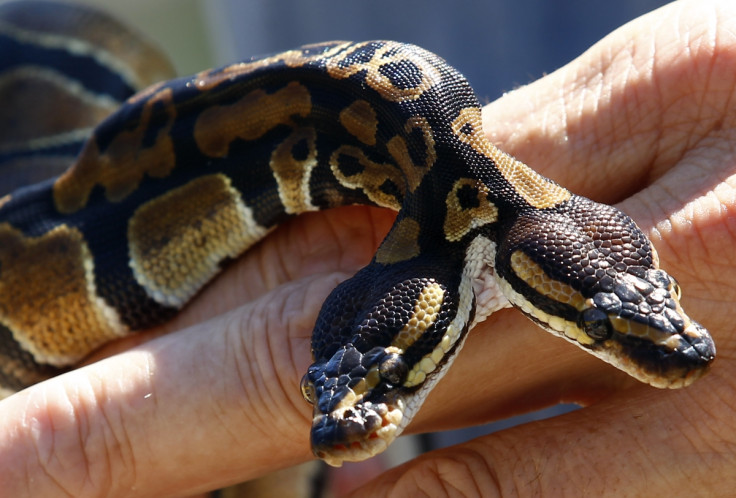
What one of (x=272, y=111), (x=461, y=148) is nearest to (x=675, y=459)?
(x=461, y=148)

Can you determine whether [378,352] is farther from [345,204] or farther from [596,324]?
[345,204]

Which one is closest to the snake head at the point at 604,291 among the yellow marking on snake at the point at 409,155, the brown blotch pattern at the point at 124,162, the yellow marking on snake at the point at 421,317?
the yellow marking on snake at the point at 421,317

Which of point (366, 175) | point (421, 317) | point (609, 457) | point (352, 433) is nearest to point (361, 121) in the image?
point (366, 175)

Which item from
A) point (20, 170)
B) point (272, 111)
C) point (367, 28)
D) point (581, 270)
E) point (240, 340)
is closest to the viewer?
point (581, 270)

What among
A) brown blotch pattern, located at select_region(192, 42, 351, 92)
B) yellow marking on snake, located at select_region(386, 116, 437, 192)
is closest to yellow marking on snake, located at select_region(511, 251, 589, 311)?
yellow marking on snake, located at select_region(386, 116, 437, 192)

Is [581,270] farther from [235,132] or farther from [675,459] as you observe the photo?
[235,132]

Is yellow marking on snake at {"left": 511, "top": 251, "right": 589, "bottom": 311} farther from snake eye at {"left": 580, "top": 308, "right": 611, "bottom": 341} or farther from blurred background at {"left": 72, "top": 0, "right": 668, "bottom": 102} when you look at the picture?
blurred background at {"left": 72, "top": 0, "right": 668, "bottom": 102}

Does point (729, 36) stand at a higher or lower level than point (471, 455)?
higher
